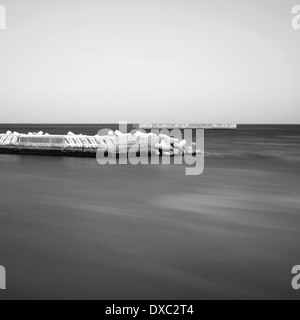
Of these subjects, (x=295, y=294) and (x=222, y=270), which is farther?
(x=222, y=270)

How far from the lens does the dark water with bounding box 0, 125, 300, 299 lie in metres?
4.81

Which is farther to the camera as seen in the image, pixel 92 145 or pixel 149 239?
pixel 92 145

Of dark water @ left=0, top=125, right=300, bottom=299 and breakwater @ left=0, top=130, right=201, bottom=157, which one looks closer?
dark water @ left=0, top=125, right=300, bottom=299

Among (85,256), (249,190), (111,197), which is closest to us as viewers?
(85,256)

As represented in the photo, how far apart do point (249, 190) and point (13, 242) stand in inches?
326

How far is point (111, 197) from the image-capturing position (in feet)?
37.8

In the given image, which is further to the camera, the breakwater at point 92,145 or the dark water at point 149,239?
the breakwater at point 92,145

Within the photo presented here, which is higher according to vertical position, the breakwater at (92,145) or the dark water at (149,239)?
the breakwater at (92,145)

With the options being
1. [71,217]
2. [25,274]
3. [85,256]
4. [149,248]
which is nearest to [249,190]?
[71,217]

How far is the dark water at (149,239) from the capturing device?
15.8ft

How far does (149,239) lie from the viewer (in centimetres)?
693
